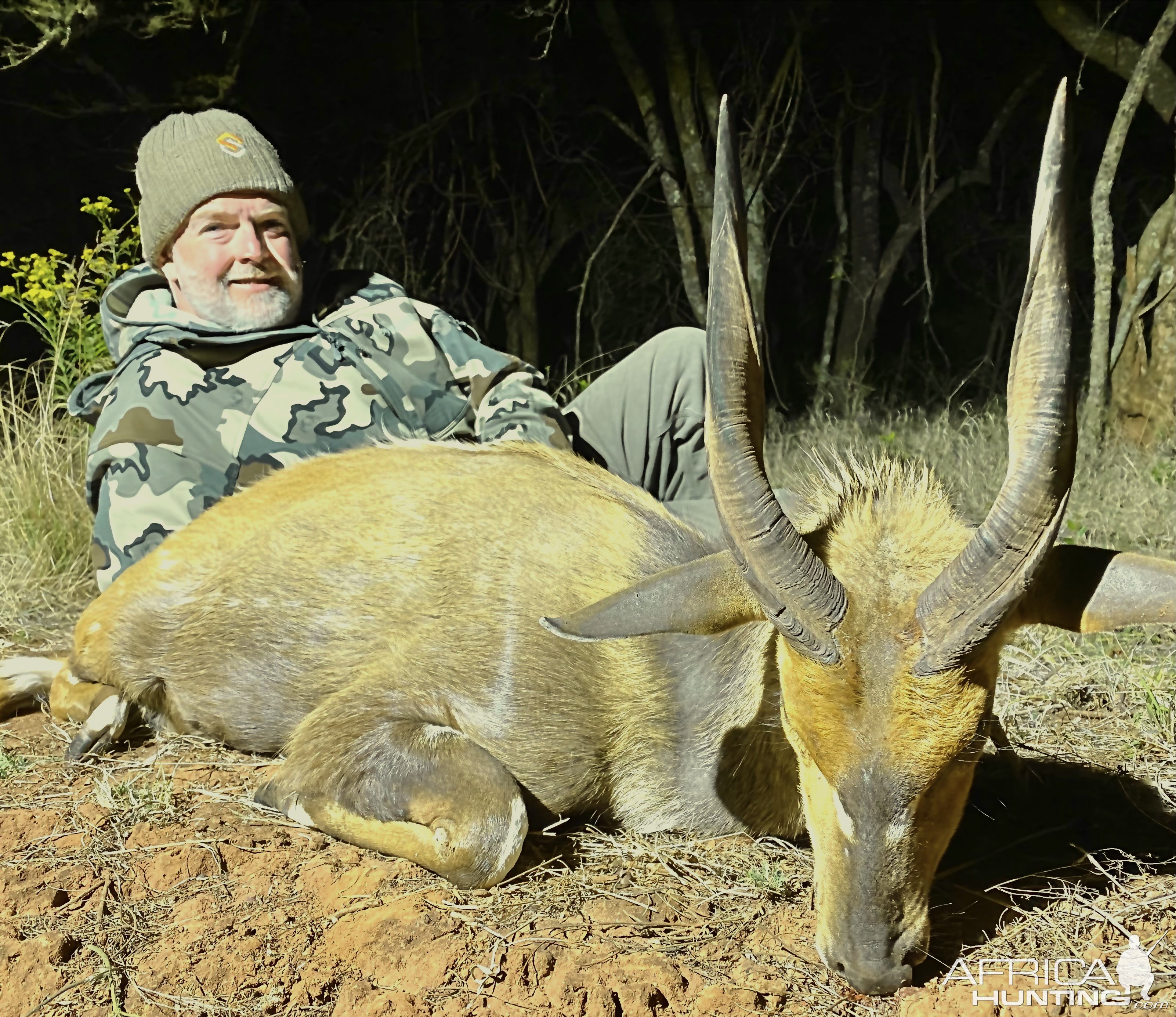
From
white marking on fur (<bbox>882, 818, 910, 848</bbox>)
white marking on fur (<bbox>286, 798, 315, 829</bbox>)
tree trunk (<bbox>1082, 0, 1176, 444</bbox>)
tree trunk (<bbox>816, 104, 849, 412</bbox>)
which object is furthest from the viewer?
tree trunk (<bbox>816, 104, 849, 412</bbox>)

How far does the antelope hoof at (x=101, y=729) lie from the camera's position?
11.6 feet

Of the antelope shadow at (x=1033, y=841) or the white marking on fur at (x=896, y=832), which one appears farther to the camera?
the antelope shadow at (x=1033, y=841)

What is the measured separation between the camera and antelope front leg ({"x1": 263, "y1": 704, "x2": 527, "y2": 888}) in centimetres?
272

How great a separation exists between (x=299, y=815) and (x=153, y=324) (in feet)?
6.65

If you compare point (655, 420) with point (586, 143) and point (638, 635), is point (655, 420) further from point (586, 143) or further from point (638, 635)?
point (586, 143)

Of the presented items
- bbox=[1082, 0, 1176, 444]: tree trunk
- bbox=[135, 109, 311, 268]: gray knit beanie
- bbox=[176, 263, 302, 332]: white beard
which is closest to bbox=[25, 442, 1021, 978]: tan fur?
bbox=[176, 263, 302, 332]: white beard

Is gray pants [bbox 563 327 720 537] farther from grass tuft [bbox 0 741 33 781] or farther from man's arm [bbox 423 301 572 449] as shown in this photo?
grass tuft [bbox 0 741 33 781]

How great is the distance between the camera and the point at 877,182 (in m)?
8.23

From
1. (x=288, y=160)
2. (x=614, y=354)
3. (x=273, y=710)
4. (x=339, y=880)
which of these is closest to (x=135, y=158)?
(x=288, y=160)

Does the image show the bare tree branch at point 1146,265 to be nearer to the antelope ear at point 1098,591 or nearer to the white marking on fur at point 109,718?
the antelope ear at point 1098,591

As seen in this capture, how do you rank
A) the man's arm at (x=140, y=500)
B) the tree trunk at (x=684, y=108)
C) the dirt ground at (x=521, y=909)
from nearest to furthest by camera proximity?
the dirt ground at (x=521, y=909) → the man's arm at (x=140, y=500) → the tree trunk at (x=684, y=108)

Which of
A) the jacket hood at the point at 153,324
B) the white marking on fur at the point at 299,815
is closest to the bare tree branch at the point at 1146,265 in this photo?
the jacket hood at the point at 153,324

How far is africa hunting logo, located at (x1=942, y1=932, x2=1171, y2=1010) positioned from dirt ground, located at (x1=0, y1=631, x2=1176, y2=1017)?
0.02 meters

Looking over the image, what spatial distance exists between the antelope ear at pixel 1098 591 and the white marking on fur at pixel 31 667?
119 inches
